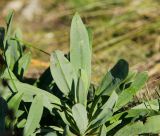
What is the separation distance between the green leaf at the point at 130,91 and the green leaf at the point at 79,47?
0.14 m

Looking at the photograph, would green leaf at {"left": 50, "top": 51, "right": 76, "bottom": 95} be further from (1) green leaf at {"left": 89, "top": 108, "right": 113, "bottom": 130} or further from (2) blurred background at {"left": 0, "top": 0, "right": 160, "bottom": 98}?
(2) blurred background at {"left": 0, "top": 0, "right": 160, "bottom": 98}

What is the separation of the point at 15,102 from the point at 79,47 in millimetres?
281

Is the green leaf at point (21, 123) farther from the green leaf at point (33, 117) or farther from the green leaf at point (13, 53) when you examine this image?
the green leaf at point (13, 53)

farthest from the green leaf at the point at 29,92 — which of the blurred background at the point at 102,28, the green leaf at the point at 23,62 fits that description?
the blurred background at the point at 102,28

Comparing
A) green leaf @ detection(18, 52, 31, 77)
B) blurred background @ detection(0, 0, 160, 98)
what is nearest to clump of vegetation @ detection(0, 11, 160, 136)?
green leaf @ detection(18, 52, 31, 77)

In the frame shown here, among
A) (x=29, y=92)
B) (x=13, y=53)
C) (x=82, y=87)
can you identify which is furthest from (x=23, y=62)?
(x=82, y=87)

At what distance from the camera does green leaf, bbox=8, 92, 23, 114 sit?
1.54 m

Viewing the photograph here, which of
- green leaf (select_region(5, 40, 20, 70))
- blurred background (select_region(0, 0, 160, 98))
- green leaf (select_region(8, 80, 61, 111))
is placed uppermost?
blurred background (select_region(0, 0, 160, 98))

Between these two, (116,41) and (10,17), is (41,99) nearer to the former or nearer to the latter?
(10,17)

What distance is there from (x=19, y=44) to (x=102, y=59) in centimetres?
126

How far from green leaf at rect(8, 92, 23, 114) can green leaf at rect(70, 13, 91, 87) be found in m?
0.22

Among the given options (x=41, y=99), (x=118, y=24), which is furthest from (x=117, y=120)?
(x=118, y=24)

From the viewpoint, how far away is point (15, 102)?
154 cm

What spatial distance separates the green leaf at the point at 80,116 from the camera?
1.43 metres
